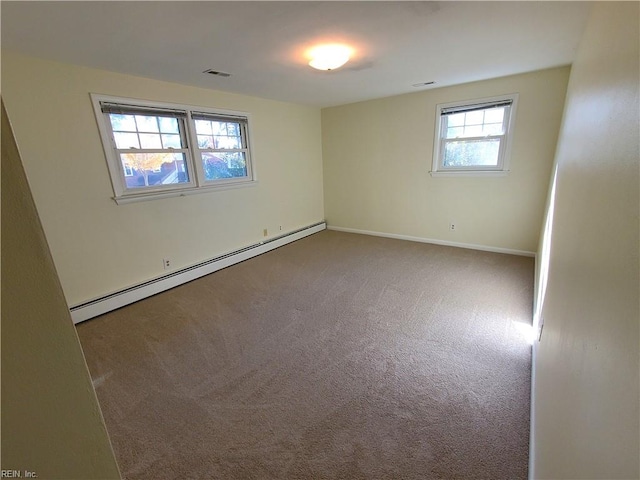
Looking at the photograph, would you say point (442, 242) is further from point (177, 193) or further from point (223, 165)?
point (177, 193)

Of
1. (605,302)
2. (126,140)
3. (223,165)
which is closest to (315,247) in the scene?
(223,165)

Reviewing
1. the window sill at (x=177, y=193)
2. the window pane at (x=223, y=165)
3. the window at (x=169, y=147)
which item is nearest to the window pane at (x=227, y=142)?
the window at (x=169, y=147)

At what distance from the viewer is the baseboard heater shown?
2816mm

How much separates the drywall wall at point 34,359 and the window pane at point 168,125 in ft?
10.7

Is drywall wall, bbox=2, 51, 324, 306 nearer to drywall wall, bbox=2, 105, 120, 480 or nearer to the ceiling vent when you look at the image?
the ceiling vent

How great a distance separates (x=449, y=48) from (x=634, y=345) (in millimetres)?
2743

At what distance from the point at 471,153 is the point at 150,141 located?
4122 millimetres

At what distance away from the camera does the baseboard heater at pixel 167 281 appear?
2.82 meters

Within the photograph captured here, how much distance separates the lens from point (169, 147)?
335 centimetres

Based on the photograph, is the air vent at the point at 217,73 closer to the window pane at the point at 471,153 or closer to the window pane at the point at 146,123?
the window pane at the point at 146,123

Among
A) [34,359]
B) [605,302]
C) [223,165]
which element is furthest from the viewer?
[223,165]

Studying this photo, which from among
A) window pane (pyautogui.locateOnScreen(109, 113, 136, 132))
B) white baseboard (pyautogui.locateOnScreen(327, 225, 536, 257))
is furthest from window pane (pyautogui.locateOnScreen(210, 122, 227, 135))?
white baseboard (pyautogui.locateOnScreen(327, 225, 536, 257))

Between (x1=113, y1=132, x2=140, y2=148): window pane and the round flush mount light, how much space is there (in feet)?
6.54

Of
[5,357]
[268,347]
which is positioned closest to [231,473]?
[268,347]
